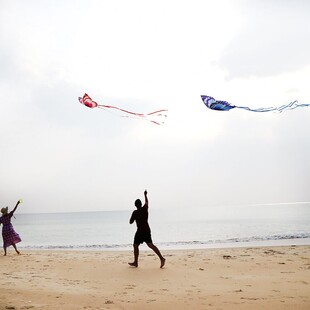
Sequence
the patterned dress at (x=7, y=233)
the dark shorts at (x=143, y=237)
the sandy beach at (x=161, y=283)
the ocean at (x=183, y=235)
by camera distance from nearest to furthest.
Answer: the sandy beach at (x=161, y=283)
the dark shorts at (x=143, y=237)
the patterned dress at (x=7, y=233)
the ocean at (x=183, y=235)

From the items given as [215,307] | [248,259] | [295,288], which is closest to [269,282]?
[295,288]

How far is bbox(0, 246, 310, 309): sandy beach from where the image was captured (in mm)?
5586

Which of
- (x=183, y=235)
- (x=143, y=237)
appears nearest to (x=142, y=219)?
(x=143, y=237)

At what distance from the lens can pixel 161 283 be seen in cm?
725

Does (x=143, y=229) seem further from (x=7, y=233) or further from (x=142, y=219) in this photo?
(x=7, y=233)

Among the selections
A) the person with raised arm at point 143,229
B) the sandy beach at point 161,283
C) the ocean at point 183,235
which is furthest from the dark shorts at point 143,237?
the ocean at point 183,235

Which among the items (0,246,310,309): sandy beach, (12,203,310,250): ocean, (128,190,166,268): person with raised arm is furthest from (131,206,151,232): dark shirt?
(12,203,310,250): ocean

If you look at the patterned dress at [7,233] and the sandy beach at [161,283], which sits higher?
the patterned dress at [7,233]

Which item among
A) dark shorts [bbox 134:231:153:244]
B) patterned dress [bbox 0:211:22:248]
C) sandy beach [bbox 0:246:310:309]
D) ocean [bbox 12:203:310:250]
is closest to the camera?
sandy beach [bbox 0:246:310:309]

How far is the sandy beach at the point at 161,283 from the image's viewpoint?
18.3 feet

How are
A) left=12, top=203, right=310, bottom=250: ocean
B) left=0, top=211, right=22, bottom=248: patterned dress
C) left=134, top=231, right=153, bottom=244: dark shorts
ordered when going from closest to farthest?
1. left=134, top=231, right=153, bottom=244: dark shorts
2. left=0, top=211, right=22, bottom=248: patterned dress
3. left=12, top=203, right=310, bottom=250: ocean

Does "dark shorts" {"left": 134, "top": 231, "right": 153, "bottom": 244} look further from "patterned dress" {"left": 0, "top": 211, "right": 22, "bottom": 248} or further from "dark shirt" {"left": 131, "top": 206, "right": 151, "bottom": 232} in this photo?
"patterned dress" {"left": 0, "top": 211, "right": 22, "bottom": 248}

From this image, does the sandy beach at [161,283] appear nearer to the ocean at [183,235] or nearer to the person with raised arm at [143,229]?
the person with raised arm at [143,229]

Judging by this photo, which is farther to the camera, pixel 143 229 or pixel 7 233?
pixel 7 233
